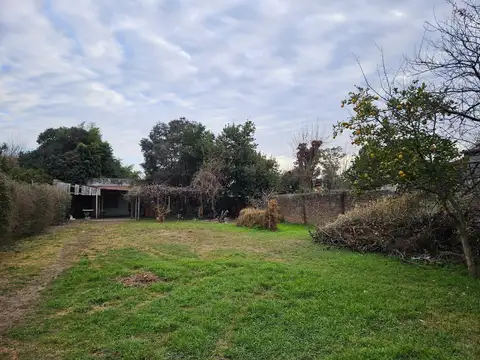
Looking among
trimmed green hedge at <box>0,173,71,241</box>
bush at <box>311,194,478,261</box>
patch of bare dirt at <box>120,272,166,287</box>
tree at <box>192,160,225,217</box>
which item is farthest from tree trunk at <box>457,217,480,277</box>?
tree at <box>192,160,225,217</box>

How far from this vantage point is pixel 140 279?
5953 millimetres

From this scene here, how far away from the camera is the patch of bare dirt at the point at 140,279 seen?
18.7 feet

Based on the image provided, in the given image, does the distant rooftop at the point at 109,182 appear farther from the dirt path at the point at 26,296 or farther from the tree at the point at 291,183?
the dirt path at the point at 26,296

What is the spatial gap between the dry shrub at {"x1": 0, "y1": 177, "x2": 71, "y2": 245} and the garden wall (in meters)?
10.5

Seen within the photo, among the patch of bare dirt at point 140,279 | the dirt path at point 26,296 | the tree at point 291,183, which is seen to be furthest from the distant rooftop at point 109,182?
the patch of bare dirt at point 140,279

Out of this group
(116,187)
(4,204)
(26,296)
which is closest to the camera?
(26,296)

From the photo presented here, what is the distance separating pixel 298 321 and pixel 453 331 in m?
1.55

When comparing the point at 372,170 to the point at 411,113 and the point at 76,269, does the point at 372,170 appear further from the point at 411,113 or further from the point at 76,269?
the point at 76,269

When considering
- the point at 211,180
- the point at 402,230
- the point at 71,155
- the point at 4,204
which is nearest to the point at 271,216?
the point at 402,230

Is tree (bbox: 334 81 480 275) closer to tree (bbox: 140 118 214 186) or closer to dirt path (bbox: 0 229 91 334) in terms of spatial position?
dirt path (bbox: 0 229 91 334)

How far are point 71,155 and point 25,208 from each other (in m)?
18.4

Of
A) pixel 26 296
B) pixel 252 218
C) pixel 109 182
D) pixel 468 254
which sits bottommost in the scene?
pixel 26 296

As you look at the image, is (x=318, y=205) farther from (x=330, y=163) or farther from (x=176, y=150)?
(x=176, y=150)

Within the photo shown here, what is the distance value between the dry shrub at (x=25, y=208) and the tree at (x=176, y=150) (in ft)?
36.3
